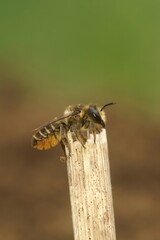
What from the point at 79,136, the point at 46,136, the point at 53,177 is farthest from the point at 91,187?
the point at 53,177

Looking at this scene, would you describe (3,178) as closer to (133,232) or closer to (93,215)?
(133,232)

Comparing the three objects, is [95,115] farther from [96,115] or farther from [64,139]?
[64,139]

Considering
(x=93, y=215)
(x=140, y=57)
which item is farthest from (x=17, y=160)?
(x=93, y=215)

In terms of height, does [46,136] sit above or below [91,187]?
above

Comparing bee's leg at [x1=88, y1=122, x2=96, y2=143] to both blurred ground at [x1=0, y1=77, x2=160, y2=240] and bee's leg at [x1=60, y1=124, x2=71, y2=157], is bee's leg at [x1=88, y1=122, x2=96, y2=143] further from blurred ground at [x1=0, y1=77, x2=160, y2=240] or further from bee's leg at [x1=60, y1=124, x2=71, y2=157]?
blurred ground at [x1=0, y1=77, x2=160, y2=240]

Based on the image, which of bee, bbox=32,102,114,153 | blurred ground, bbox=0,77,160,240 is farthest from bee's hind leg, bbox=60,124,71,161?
blurred ground, bbox=0,77,160,240

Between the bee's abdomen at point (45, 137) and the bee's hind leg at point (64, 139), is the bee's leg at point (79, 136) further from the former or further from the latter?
the bee's abdomen at point (45, 137)
